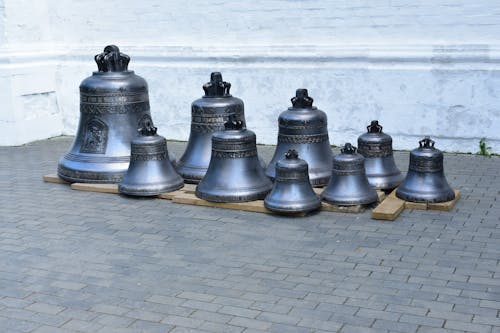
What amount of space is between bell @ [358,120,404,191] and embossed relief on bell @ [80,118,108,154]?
248 centimetres

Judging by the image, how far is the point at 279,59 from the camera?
9281 millimetres

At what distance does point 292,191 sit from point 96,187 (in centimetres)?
209

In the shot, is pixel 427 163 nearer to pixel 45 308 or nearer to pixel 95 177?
pixel 95 177

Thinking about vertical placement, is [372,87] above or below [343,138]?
above

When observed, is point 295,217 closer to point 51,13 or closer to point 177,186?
point 177,186

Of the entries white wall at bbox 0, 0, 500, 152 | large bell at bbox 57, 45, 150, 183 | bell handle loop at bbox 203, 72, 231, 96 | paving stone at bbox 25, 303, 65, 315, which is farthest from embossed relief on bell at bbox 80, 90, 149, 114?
paving stone at bbox 25, 303, 65, 315

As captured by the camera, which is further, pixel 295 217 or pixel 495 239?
pixel 295 217

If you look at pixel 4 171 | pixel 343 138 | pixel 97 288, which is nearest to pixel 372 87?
pixel 343 138

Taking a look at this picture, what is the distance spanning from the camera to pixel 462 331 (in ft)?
12.7

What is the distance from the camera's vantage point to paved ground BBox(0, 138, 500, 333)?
4.09 metres

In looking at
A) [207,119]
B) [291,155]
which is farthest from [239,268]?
[207,119]

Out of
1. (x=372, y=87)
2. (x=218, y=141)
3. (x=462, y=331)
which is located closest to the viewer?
(x=462, y=331)

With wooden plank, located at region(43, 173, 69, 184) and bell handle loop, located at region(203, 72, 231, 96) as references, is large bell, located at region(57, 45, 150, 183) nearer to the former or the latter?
wooden plank, located at region(43, 173, 69, 184)

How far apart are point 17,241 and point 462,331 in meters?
3.35
